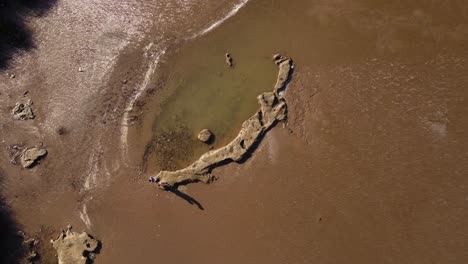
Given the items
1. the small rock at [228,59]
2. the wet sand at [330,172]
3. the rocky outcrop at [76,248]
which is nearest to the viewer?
the wet sand at [330,172]

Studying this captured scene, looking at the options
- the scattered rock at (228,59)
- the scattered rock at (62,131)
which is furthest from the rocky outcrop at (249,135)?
the scattered rock at (62,131)

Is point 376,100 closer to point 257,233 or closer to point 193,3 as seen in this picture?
point 257,233

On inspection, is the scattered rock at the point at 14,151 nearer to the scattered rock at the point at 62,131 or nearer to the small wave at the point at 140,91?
the scattered rock at the point at 62,131

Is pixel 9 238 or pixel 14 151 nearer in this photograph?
pixel 9 238

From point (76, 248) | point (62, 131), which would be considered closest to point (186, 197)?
point (76, 248)

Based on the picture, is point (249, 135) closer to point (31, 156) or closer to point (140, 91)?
point (140, 91)

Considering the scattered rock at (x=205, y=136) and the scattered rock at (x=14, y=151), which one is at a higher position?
the scattered rock at (x=205, y=136)

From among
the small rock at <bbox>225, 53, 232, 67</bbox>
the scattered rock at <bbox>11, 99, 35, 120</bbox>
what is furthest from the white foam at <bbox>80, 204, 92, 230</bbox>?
the small rock at <bbox>225, 53, 232, 67</bbox>
